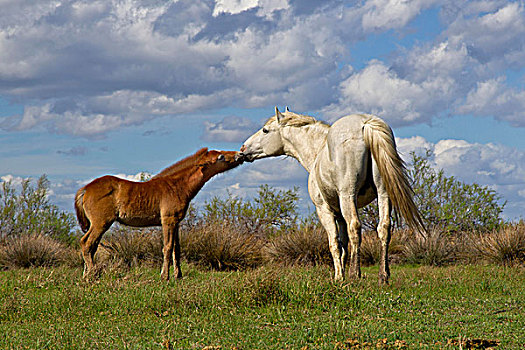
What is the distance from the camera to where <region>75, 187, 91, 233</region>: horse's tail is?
1086 centimetres

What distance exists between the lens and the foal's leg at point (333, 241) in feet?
28.3

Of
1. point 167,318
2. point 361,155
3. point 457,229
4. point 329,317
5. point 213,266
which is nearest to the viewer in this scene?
point 329,317

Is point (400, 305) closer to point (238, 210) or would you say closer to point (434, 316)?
point (434, 316)

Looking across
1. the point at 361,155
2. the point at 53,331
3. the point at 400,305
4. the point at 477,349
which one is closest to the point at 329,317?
the point at 400,305

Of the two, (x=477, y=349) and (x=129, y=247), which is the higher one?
(x=129, y=247)

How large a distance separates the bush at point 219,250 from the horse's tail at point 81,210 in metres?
2.59

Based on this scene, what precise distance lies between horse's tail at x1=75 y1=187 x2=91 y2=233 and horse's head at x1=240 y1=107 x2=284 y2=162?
3279 millimetres

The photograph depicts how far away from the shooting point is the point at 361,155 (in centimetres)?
812

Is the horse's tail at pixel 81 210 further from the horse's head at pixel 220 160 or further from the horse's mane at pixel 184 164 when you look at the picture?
the horse's head at pixel 220 160

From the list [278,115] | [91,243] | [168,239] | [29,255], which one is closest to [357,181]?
[278,115]

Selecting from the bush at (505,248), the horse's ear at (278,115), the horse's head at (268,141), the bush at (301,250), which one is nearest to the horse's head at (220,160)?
the horse's head at (268,141)

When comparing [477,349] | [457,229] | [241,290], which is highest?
[457,229]

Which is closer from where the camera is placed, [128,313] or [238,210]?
[128,313]

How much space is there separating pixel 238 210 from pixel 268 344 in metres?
11.9
